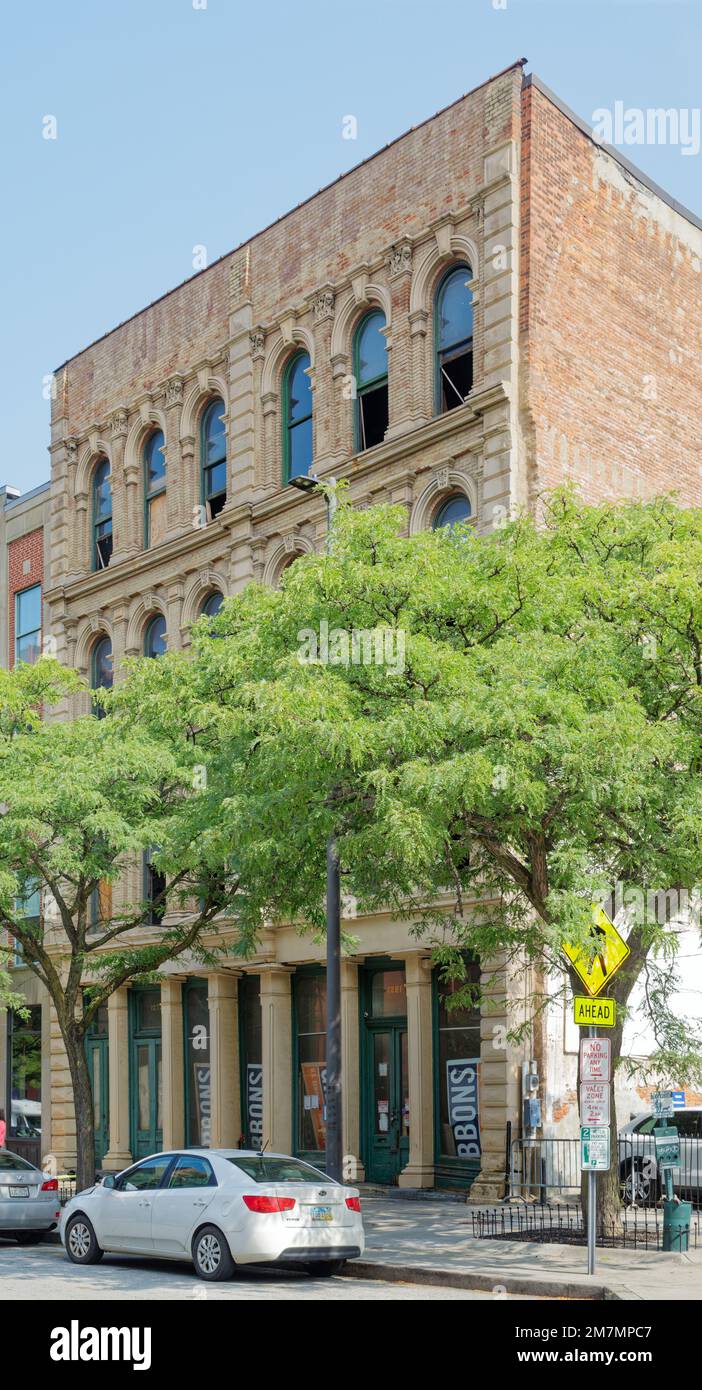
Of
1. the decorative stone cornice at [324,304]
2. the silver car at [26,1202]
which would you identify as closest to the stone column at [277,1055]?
the silver car at [26,1202]

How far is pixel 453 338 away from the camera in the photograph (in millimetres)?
25953

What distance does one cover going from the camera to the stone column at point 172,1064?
1168 inches

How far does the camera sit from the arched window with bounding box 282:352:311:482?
29.0 m

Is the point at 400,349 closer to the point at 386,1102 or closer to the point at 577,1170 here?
the point at 386,1102

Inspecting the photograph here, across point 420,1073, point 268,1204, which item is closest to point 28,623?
point 420,1073

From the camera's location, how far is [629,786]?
47.6 feet

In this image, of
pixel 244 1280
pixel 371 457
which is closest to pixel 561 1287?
pixel 244 1280

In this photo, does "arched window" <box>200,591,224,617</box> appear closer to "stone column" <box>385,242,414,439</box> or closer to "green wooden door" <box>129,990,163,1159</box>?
"stone column" <box>385,242,414,439</box>

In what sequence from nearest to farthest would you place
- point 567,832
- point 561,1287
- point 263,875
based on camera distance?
1. point 561,1287
2. point 567,832
3. point 263,875

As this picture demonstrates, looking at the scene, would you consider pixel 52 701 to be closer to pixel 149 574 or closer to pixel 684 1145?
pixel 149 574

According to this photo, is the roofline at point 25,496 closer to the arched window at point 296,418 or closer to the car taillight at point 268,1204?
the arched window at point 296,418

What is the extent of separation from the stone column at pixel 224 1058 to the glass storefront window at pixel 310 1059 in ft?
5.38

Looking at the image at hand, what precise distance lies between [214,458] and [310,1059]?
11589 millimetres

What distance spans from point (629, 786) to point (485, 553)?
387cm
